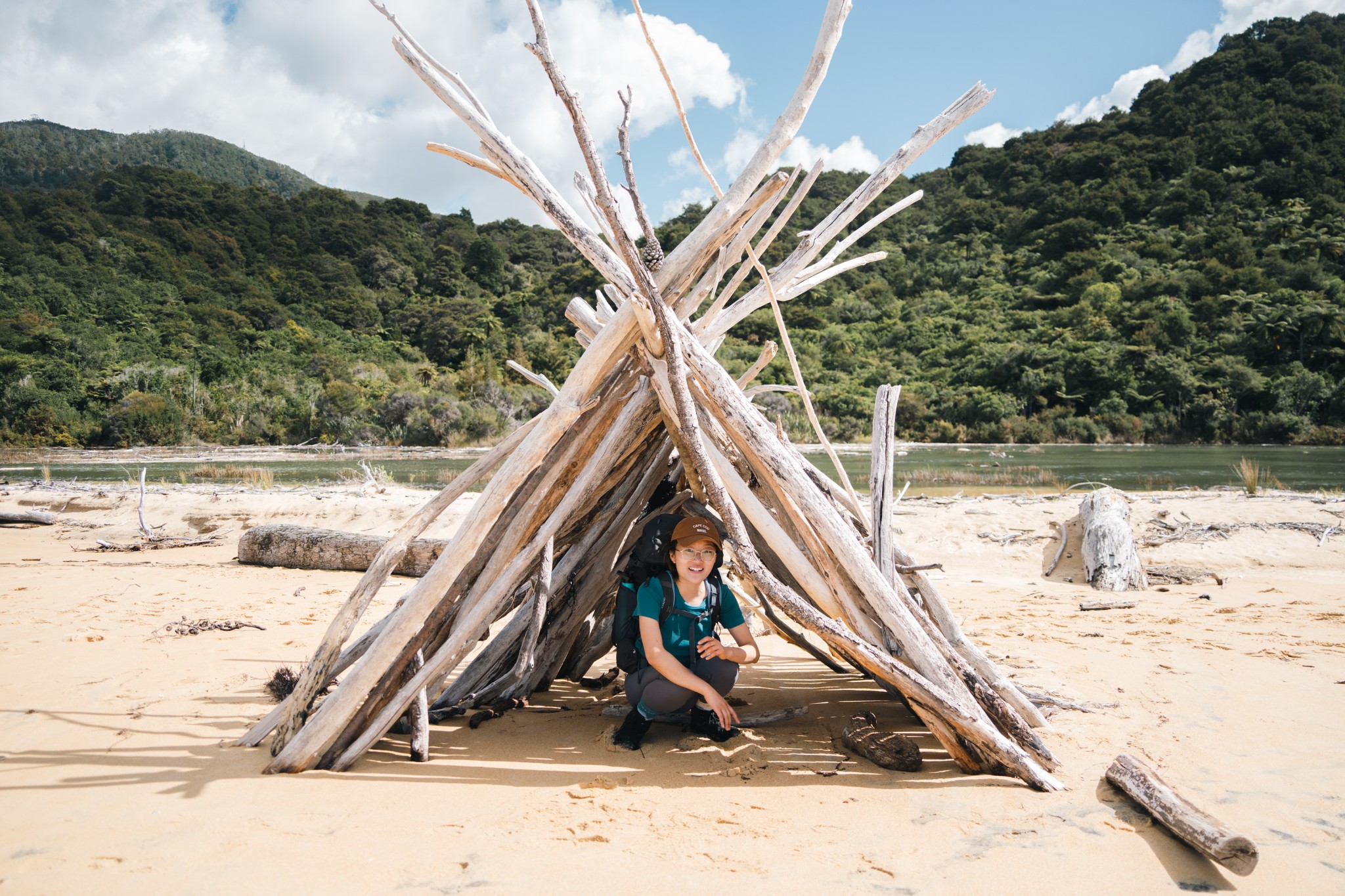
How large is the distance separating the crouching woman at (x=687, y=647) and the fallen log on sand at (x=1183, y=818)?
1223 mm

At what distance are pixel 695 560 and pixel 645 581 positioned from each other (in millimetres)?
255

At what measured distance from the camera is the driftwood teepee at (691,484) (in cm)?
237

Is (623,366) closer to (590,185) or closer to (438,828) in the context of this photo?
(590,185)

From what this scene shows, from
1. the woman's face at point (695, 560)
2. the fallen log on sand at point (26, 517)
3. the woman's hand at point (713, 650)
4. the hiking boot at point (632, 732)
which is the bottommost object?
the fallen log on sand at point (26, 517)

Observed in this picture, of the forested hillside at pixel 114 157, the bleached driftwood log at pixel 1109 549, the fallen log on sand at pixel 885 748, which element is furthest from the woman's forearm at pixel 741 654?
the forested hillside at pixel 114 157

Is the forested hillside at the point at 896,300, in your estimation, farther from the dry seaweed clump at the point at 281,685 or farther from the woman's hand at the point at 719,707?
the woman's hand at the point at 719,707

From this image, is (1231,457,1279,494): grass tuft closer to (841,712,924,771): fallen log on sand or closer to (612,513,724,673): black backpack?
(841,712,924,771): fallen log on sand

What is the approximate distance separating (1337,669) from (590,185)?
173 inches

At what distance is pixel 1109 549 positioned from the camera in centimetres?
650

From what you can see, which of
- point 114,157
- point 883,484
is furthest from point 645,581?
point 114,157

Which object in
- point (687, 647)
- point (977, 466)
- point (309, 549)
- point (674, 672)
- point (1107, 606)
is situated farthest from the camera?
point (977, 466)

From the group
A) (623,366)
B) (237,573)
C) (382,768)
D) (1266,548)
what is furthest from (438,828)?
(1266,548)

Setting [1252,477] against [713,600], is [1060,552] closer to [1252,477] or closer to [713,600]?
[1252,477]

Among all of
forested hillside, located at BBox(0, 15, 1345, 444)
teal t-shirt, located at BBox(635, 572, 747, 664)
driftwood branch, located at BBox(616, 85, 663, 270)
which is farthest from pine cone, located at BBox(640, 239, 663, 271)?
forested hillside, located at BBox(0, 15, 1345, 444)
